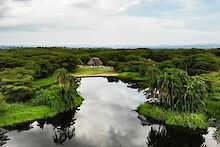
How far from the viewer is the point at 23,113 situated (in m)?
29.7

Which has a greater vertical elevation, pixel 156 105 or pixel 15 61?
pixel 15 61

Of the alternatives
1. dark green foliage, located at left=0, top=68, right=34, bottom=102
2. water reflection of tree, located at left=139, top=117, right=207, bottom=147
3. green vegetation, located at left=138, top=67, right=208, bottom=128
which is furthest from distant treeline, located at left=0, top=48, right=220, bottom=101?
green vegetation, located at left=138, top=67, right=208, bottom=128

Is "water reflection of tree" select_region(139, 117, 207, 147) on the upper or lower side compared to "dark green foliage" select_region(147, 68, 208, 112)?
lower

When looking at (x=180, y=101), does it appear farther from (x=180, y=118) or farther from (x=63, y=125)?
(x=63, y=125)

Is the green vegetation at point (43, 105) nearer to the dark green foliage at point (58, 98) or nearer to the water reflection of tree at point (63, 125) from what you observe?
the dark green foliage at point (58, 98)

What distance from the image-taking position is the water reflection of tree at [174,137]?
2330 cm

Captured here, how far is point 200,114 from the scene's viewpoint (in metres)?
28.2

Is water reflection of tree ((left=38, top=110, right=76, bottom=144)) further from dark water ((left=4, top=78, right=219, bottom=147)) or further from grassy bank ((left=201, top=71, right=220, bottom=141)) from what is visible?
grassy bank ((left=201, top=71, right=220, bottom=141))

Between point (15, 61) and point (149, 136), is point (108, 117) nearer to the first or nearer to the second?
point (149, 136)

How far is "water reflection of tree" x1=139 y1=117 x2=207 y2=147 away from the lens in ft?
76.4

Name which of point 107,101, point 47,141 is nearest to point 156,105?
point 107,101

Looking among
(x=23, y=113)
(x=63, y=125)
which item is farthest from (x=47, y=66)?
(x=63, y=125)

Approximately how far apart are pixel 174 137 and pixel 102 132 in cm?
1059

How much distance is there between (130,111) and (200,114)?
12369mm
